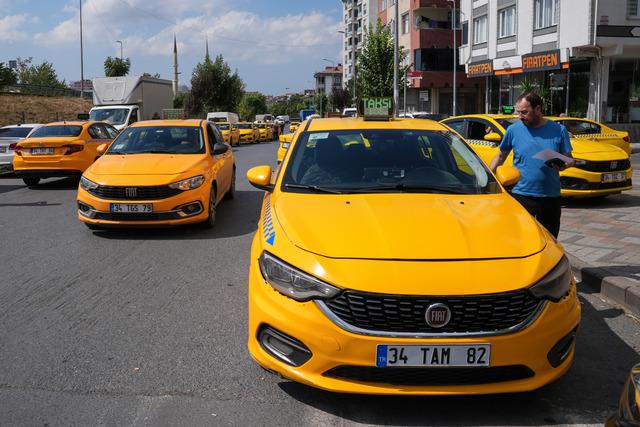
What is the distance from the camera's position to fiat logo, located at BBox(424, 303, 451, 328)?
3.07 m

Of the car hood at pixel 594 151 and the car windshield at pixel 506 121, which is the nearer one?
the car hood at pixel 594 151

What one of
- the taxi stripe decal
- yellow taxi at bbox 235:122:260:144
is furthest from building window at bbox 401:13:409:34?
the taxi stripe decal

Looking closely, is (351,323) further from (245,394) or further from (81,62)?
(81,62)

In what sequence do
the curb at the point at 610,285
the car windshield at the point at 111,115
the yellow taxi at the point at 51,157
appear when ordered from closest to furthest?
the curb at the point at 610,285 < the yellow taxi at the point at 51,157 < the car windshield at the point at 111,115

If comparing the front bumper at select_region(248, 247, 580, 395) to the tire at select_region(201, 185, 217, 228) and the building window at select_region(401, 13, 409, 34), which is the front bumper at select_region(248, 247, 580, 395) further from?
the building window at select_region(401, 13, 409, 34)

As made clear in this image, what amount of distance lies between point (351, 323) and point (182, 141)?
281 inches

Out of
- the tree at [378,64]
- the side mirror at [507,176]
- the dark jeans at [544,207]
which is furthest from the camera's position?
the tree at [378,64]

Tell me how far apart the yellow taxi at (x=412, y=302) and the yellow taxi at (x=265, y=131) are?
126 feet

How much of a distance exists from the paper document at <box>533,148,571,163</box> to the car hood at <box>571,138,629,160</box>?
17.7 ft

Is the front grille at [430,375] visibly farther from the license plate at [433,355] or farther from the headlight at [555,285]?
the headlight at [555,285]

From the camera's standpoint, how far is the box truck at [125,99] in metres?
24.8

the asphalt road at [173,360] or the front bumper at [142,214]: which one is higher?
the front bumper at [142,214]

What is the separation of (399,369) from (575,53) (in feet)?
85.2

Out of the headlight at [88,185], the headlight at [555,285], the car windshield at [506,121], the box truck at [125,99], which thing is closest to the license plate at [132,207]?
the headlight at [88,185]
